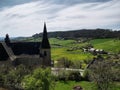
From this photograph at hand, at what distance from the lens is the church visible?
87.6 meters

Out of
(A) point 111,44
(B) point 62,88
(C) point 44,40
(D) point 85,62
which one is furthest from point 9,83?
(A) point 111,44

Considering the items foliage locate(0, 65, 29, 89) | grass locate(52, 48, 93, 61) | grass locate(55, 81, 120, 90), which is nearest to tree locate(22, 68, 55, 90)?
foliage locate(0, 65, 29, 89)

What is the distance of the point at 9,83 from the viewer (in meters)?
66.1

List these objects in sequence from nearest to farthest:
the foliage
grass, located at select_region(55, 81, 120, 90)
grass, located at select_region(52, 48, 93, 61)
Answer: the foliage, grass, located at select_region(55, 81, 120, 90), grass, located at select_region(52, 48, 93, 61)

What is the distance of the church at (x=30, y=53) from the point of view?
8756 cm

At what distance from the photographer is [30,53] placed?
89.3 metres

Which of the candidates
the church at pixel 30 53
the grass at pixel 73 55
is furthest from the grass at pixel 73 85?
the grass at pixel 73 55

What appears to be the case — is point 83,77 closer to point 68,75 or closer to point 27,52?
point 68,75

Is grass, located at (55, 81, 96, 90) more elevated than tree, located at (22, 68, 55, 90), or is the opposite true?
tree, located at (22, 68, 55, 90)

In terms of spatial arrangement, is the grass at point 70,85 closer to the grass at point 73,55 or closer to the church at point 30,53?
the church at point 30,53

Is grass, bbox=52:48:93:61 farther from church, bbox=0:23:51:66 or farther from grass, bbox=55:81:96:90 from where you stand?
grass, bbox=55:81:96:90

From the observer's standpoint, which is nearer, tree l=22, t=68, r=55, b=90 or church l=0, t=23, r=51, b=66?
tree l=22, t=68, r=55, b=90

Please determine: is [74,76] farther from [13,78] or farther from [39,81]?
[39,81]

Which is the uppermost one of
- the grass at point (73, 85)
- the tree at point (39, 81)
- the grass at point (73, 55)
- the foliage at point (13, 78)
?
the tree at point (39, 81)
